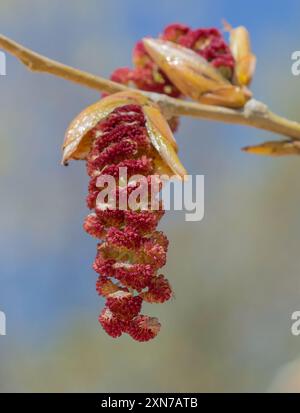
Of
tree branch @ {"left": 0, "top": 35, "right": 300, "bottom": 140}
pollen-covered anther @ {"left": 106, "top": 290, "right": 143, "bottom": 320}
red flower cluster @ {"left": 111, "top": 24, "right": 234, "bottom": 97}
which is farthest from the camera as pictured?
red flower cluster @ {"left": 111, "top": 24, "right": 234, "bottom": 97}

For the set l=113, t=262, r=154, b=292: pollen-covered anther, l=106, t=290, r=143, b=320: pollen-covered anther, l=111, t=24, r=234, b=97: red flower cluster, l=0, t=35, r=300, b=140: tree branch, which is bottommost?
l=106, t=290, r=143, b=320: pollen-covered anther

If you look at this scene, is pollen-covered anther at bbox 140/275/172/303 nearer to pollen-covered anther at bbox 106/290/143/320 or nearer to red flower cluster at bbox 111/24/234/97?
pollen-covered anther at bbox 106/290/143/320

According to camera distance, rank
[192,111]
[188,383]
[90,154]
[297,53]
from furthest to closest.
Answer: [188,383]
[297,53]
[192,111]
[90,154]

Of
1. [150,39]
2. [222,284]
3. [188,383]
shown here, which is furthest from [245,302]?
[150,39]

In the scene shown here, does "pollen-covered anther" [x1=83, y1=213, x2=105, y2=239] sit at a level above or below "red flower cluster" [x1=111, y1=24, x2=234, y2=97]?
below

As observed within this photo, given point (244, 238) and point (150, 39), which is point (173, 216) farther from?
point (150, 39)

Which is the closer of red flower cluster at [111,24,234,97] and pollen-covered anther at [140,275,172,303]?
pollen-covered anther at [140,275,172,303]

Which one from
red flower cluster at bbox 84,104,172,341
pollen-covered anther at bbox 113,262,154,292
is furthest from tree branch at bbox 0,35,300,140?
pollen-covered anther at bbox 113,262,154,292
